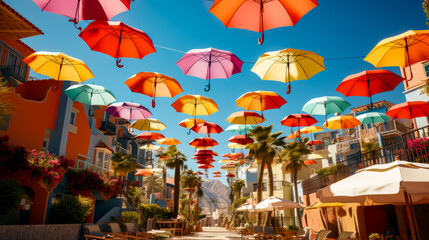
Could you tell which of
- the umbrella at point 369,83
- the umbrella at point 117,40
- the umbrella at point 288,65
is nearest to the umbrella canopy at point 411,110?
the umbrella at point 369,83

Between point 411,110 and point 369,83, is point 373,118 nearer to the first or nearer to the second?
point 411,110

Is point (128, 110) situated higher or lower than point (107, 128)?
lower

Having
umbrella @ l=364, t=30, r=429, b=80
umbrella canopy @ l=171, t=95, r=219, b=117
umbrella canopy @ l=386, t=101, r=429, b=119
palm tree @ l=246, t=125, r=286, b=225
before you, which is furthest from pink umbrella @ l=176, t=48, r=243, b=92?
palm tree @ l=246, t=125, r=286, b=225

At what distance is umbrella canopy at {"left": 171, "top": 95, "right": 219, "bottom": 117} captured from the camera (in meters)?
14.3

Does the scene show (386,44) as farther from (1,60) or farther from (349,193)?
(1,60)

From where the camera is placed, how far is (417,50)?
29.8 feet

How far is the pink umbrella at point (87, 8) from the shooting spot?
6219 millimetres

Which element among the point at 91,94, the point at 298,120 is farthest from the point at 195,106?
the point at 298,120

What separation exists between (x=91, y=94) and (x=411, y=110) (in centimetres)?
1437

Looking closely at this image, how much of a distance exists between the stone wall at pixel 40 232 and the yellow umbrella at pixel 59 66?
5.75 metres

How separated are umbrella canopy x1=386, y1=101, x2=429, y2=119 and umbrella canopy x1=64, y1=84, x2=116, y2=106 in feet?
42.3

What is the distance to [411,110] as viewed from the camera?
12.9 meters

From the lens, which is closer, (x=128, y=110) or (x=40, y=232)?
(x=40, y=232)

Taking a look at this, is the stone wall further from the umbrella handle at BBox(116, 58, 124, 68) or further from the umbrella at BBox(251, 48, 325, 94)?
the umbrella at BBox(251, 48, 325, 94)
